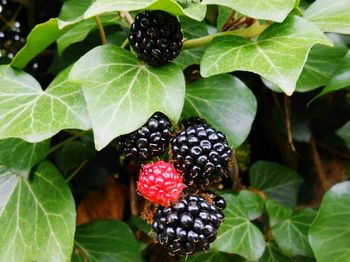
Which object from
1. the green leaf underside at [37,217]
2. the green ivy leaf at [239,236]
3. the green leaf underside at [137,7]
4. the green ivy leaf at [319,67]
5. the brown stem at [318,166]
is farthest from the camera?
the brown stem at [318,166]

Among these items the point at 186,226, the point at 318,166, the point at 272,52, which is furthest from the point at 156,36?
the point at 318,166

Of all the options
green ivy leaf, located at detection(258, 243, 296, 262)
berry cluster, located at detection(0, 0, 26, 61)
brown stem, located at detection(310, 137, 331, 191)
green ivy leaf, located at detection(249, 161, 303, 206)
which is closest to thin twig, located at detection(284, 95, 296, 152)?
green ivy leaf, located at detection(249, 161, 303, 206)

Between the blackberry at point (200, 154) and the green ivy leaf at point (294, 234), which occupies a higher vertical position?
the blackberry at point (200, 154)

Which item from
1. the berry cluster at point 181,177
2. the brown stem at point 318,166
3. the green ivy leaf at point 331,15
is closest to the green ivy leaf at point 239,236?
the berry cluster at point 181,177

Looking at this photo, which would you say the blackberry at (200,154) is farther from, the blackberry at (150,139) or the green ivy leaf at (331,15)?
the green ivy leaf at (331,15)

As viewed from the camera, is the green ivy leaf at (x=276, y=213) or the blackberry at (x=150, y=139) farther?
the green ivy leaf at (x=276, y=213)

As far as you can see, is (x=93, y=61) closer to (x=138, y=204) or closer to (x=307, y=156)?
(x=138, y=204)

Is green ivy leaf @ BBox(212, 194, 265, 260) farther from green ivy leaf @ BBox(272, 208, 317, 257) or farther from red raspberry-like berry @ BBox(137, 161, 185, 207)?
red raspberry-like berry @ BBox(137, 161, 185, 207)
